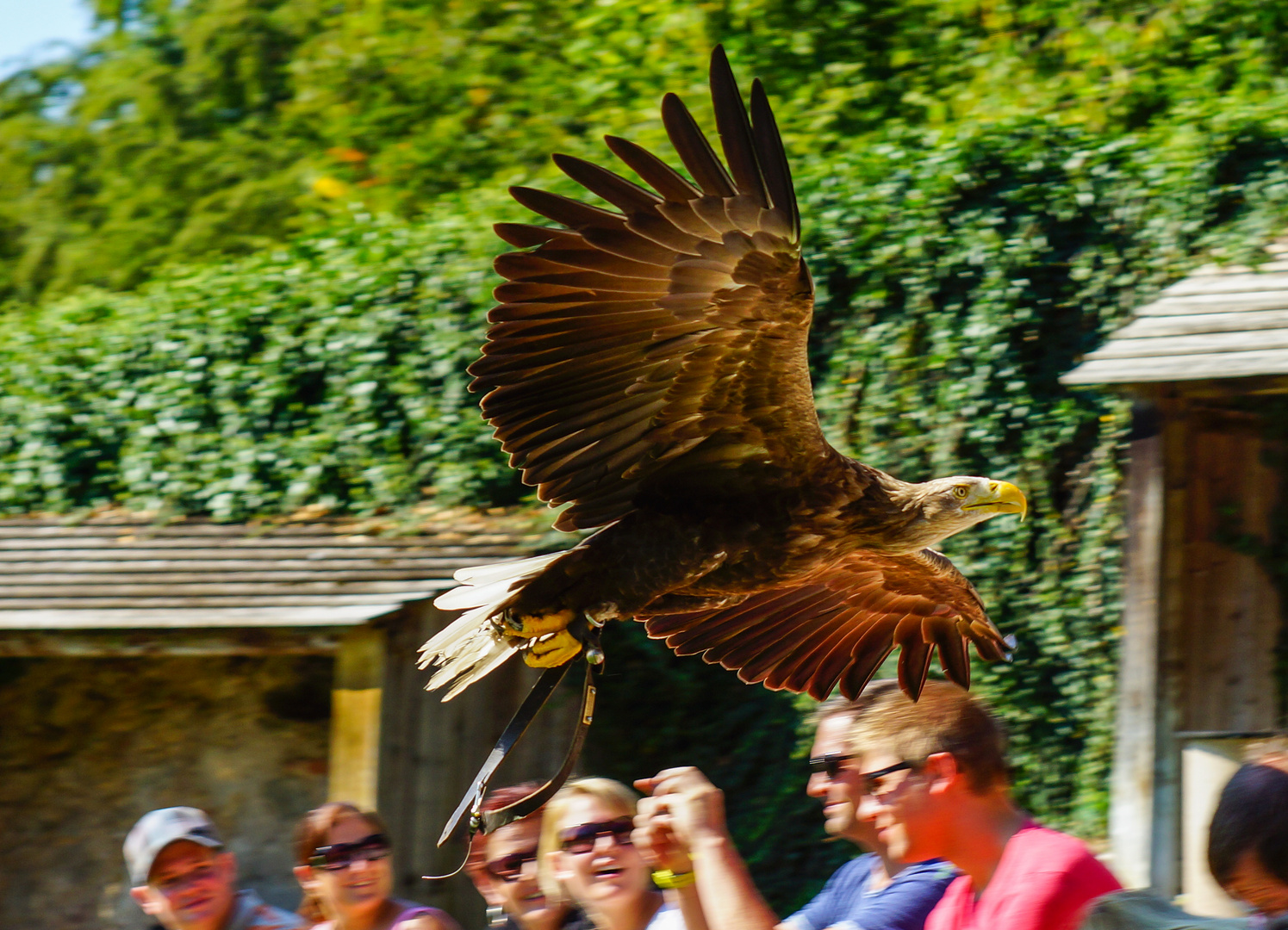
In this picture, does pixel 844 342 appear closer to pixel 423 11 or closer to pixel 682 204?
pixel 682 204

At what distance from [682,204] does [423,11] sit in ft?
31.6

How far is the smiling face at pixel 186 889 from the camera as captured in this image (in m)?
4.19

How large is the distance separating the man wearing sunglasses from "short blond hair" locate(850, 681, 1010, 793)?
4.1 inches

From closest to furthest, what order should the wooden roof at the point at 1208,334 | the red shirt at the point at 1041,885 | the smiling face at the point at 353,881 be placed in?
the red shirt at the point at 1041,885
the smiling face at the point at 353,881
the wooden roof at the point at 1208,334

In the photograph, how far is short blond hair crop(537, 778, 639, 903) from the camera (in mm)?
3521

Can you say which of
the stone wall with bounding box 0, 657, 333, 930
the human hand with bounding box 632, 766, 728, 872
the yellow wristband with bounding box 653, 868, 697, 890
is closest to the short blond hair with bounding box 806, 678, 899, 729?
the human hand with bounding box 632, 766, 728, 872

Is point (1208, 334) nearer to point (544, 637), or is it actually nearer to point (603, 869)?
point (544, 637)

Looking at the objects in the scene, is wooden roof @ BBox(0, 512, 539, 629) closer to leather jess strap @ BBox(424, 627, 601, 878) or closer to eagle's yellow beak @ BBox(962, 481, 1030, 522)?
leather jess strap @ BBox(424, 627, 601, 878)

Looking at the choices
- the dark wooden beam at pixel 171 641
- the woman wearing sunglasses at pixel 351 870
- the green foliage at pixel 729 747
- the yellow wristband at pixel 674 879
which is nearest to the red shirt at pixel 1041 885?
the yellow wristband at pixel 674 879

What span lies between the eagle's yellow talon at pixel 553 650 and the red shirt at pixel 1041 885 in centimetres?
122

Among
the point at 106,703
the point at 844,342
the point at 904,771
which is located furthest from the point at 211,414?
the point at 904,771

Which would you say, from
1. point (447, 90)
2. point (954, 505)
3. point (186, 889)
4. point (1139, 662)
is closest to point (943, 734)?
point (954, 505)

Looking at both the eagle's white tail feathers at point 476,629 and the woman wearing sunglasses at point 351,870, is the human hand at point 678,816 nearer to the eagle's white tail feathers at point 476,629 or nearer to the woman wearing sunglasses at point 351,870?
the eagle's white tail feathers at point 476,629

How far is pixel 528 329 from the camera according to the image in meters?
3.32
